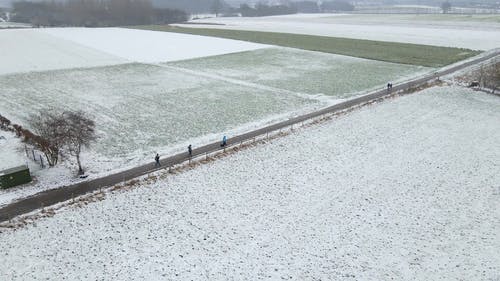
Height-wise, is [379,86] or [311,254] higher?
[379,86]

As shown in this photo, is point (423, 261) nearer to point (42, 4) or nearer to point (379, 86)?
point (379, 86)

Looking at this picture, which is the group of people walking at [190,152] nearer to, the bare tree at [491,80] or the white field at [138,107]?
the white field at [138,107]

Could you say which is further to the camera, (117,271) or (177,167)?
(177,167)

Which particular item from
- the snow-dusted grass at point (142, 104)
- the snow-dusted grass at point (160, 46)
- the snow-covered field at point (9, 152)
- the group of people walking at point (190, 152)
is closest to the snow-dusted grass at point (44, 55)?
the snow-dusted grass at point (160, 46)

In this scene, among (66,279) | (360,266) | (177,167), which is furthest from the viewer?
(177,167)

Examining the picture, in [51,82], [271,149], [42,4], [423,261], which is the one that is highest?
[42,4]

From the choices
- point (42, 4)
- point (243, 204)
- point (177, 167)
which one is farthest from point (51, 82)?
Answer: point (42, 4)

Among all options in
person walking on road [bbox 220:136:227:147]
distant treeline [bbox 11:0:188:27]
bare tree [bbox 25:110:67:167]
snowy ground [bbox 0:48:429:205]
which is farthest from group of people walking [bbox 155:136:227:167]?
distant treeline [bbox 11:0:188:27]
